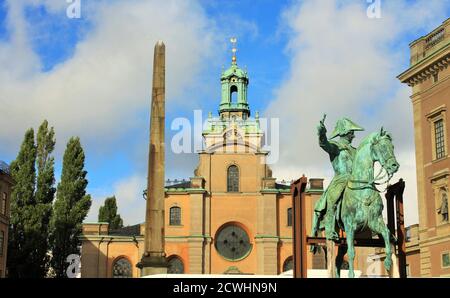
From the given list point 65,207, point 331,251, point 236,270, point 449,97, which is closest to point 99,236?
point 65,207

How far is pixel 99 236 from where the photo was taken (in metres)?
57.1

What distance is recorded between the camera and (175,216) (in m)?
57.3

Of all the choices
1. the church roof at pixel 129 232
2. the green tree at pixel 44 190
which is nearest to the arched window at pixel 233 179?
the church roof at pixel 129 232

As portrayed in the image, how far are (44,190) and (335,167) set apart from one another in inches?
1466

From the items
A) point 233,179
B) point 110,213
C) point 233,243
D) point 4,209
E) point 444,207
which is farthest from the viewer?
point 110,213

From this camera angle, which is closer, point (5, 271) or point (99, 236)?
point (5, 271)

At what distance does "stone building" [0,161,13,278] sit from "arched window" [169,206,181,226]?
47.5 ft

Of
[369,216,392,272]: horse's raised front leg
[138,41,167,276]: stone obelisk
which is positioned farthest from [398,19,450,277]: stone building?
[369,216,392,272]: horse's raised front leg

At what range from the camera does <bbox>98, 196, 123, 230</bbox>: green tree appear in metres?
73.0

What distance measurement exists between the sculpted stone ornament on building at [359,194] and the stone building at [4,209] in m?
31.6

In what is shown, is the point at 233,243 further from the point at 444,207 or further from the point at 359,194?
the point at 359,194

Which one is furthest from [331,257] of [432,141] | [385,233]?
[432,141]
